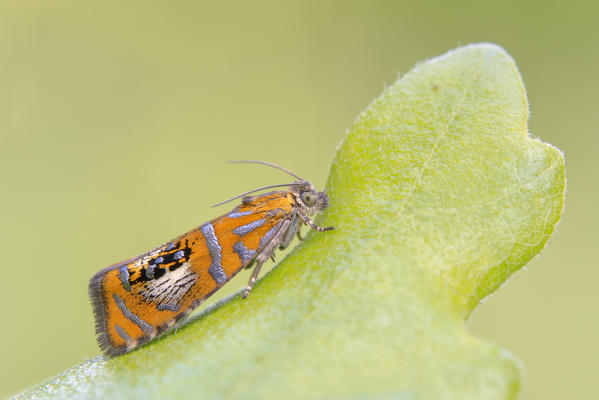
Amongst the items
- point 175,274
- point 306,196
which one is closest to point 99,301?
point 175,274

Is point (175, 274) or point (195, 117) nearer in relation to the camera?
point (175, 274)

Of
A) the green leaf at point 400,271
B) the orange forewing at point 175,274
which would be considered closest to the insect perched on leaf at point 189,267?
the orange forewing at point 175,274

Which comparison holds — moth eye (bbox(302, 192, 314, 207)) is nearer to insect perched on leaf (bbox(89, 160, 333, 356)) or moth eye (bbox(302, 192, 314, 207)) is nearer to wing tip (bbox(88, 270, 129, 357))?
insect perched on leaf (bbox(89, 160, 333, 356))

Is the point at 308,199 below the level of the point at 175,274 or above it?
above

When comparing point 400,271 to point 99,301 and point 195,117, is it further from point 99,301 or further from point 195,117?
point 195,117

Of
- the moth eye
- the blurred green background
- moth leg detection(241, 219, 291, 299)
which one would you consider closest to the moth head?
the moth eye

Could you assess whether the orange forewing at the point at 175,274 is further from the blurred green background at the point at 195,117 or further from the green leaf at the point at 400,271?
the blurred green background at the point at 195,117
